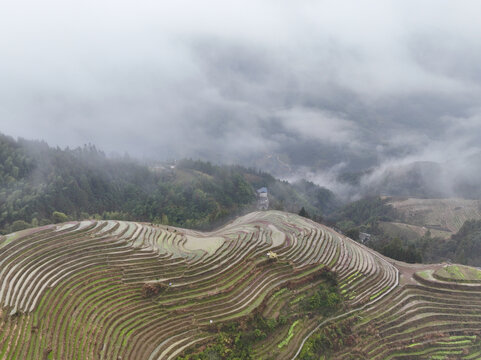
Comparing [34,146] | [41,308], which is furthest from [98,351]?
[34,146]

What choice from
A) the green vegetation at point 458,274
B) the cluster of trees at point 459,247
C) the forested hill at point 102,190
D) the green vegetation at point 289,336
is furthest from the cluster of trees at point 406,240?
the green vegetation at point 289,336

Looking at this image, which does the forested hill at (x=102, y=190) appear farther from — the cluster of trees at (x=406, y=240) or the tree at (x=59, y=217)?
the cluster of trees at (x=406, y=240)

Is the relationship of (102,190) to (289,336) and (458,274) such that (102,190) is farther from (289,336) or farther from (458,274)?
(458,274)

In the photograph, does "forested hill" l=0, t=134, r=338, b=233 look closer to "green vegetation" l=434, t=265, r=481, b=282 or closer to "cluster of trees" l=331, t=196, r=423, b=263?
Result: "cluster of trees" l=331, t=196, r=423, b=263

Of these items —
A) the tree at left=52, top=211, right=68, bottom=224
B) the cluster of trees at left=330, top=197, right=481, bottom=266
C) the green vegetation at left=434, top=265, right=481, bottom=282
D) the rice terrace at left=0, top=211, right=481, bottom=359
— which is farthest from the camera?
the tree at left=52, top=211, right=68, bottom=224

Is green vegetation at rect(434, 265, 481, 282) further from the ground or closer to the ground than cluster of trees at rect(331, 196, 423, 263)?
closer to the ground

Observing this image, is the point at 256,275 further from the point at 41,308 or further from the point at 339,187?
the point at 339,187

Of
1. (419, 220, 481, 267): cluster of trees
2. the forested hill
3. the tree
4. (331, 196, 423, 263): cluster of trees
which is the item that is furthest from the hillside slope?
the tree
